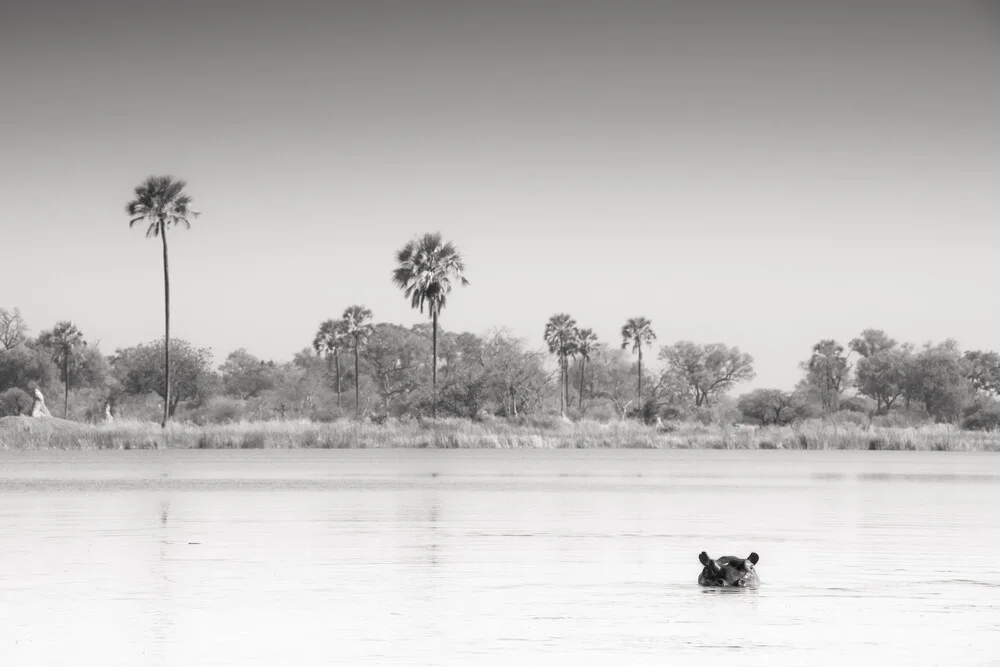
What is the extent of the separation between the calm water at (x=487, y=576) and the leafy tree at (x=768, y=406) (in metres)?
64.5

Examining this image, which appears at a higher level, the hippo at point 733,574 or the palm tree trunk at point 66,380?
the palm tree trunk at point 66,380

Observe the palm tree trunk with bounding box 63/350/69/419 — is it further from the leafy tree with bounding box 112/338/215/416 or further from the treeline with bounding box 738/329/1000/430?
the treeline with bounding box 738/329/1000/430

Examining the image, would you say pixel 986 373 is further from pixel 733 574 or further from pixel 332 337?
pixel 733 574

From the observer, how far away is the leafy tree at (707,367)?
450ft

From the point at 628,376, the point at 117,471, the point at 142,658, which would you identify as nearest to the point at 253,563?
the point at 142,658

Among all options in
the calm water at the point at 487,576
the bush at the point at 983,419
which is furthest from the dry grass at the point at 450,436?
the calm water at the point at 487,576

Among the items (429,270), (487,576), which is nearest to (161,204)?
(429,270)

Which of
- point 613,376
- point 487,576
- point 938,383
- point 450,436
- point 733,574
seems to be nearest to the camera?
point 733,574

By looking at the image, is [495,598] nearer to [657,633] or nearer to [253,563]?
[657,633]

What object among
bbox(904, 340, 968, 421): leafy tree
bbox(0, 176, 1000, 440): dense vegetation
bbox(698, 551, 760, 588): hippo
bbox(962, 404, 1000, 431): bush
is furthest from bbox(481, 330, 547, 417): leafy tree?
bbox(698, 551, 760, 588): hippo

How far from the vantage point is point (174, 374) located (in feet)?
355

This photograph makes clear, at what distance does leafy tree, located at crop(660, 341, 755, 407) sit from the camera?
450ft

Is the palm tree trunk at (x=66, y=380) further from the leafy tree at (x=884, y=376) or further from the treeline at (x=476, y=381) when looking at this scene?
the leafy tree at (x=884, y=376)

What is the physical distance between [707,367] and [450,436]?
78.3 meters
